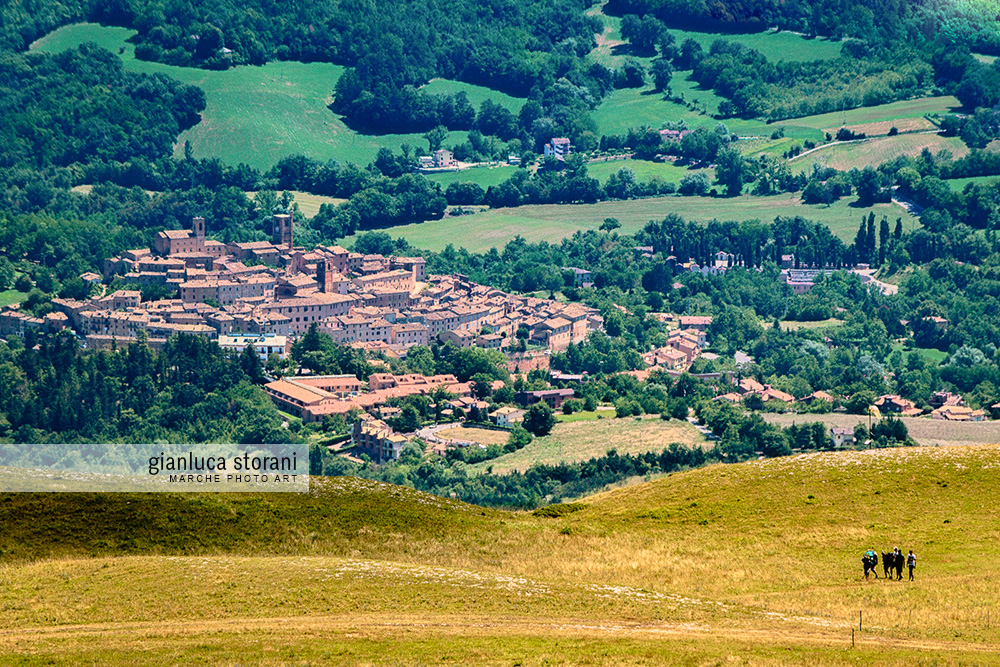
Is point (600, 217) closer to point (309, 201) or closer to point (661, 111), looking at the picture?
point (309, 201)

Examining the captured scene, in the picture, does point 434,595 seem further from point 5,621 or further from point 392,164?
point 392,164

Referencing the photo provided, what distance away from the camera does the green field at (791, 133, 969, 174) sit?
149 metres

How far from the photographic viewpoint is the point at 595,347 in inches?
4254

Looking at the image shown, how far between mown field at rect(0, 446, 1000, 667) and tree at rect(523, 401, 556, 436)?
44656 millimetres

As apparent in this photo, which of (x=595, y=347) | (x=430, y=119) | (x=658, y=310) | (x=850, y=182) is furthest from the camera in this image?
(x=430, y=119)

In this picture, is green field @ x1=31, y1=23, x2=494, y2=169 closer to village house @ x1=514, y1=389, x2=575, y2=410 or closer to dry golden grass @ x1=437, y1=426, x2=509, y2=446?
village house @ x1=514, y1=389, x2=575, y2=410

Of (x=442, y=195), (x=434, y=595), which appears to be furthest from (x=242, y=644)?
(x=442, y=195)

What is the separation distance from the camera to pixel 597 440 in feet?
275

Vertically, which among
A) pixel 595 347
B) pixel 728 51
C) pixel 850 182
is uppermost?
pixel 728 51

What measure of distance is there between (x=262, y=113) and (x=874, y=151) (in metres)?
58.1

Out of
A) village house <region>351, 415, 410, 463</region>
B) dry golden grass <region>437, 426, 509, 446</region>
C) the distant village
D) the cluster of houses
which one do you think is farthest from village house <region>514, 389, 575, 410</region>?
the cluster of houses

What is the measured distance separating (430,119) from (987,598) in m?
144

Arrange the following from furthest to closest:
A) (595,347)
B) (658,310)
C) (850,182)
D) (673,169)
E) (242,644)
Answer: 1. (673,169)
2. (850,182)
3. (658,310)
4. (595,347)
5. (242,644)

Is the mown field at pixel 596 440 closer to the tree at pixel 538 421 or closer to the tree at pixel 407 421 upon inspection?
the tree at pixel 538 421
